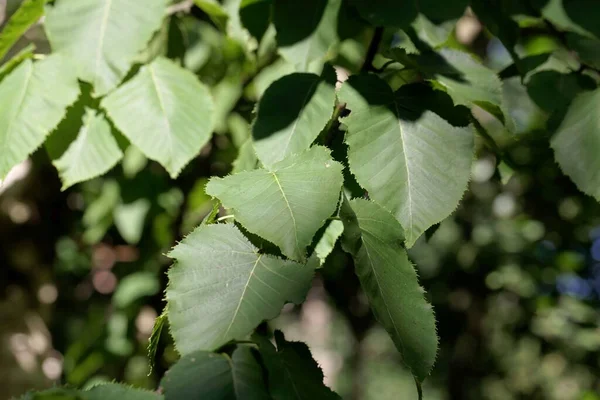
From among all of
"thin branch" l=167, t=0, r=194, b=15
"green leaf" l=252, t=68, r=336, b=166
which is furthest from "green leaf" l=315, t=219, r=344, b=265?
"thin branch" l=167, t=0, r=194, b=15

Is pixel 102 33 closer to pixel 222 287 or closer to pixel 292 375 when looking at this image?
pixel 222 287

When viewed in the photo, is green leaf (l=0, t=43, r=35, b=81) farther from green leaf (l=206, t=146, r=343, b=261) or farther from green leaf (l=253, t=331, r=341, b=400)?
green leaf (l=253, t=331, r=341, b=400)

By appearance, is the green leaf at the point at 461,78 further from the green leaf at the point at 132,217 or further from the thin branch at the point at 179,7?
the green leaf at the point at 132,217

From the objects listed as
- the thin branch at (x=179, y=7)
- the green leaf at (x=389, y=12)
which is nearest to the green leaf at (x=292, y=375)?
the green leaf at (x=389, y=12)

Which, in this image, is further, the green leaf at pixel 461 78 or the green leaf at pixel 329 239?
the green leaf at pixel 461 78

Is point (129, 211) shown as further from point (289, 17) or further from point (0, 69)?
point (289, 17)

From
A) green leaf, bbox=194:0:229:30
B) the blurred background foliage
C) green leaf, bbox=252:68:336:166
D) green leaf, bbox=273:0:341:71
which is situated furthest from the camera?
the blurred background foliage

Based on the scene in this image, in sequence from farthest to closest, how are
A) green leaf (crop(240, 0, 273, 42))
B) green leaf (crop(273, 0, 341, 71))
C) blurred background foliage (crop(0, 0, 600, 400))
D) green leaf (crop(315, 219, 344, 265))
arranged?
blurred background foliage (crop(0, 0, 600, 400)) < green leaf (crop(240, 0, 273, 42)) < green leaf (crop(273, 0, 341, 71)) < green leaf (crop(315, 219, 344, 265))
